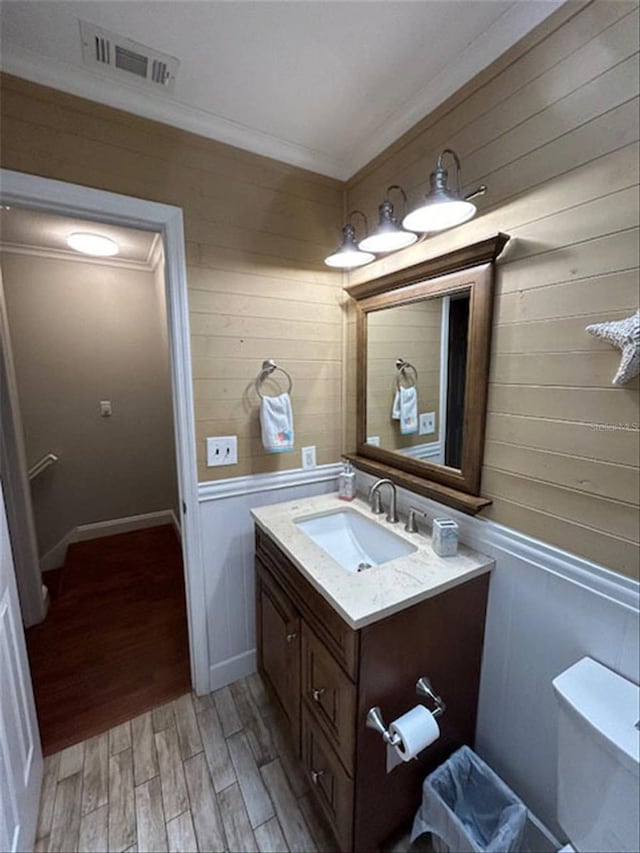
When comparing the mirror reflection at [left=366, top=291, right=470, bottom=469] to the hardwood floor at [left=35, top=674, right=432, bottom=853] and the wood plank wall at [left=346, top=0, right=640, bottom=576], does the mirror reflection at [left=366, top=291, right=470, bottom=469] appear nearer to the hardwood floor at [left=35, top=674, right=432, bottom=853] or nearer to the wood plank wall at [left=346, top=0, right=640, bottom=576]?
the wood plank wall at [left=346, top=0, right=640, bottom=576]

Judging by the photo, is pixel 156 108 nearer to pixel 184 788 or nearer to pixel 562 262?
pixel 562 262

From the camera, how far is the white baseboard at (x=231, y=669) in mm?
1780

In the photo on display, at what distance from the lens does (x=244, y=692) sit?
177 centimetres

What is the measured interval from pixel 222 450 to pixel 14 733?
1.12 m

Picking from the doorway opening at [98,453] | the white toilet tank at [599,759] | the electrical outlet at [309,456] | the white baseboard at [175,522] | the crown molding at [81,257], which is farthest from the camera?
the white baseboard at [175,522]

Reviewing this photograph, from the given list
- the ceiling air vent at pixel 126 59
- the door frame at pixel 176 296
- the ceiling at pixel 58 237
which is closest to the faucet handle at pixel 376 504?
the door frame at pixel 176 296

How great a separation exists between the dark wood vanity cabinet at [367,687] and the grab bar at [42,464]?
2.49 meters

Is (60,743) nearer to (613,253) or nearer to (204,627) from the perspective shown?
(204,627)

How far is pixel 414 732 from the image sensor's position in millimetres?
977

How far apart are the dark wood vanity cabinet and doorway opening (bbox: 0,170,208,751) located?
0.54 meters

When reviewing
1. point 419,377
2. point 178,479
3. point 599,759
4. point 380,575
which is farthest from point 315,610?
point 419,377

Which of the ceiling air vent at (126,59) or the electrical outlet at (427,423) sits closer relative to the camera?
the ceiling air vent at (126,59)

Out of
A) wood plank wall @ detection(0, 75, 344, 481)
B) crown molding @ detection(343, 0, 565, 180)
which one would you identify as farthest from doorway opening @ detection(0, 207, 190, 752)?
crown molding @ detection(343, 0, 565, 180)

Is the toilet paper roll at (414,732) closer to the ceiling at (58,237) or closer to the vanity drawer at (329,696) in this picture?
the vanity drawer at (329,696)
